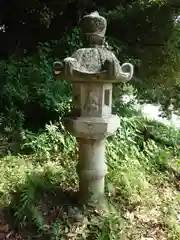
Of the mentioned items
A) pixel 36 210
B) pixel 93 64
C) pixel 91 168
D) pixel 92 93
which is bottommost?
pixel 36 210

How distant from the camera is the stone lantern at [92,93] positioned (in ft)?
6.96

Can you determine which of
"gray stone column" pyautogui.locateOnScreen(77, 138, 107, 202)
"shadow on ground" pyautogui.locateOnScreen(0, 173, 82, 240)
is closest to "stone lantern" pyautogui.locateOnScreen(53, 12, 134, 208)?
"gray stone column" pyautogui.locateOnScreen(77, 138, 107, 202)

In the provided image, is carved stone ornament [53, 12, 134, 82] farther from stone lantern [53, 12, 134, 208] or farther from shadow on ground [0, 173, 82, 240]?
shadow on ground [0, 173, 82, 240]

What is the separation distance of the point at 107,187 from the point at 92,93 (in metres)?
1.00

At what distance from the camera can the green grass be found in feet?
7.89

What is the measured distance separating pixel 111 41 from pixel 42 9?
4.15 feet

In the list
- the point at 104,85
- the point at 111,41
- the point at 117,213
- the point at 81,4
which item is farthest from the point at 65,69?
the point at 81,4

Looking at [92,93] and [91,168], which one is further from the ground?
[92,93]

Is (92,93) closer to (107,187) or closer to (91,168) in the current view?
(91,168)

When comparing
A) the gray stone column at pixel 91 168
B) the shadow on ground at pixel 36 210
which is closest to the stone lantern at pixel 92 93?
the gray stone column at pixel 91 168

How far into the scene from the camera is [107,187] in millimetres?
2801

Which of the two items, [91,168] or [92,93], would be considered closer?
[92,93]

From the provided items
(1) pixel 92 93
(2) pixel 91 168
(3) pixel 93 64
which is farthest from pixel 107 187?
(3) pixel 93 64

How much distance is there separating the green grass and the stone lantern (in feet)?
0.87
